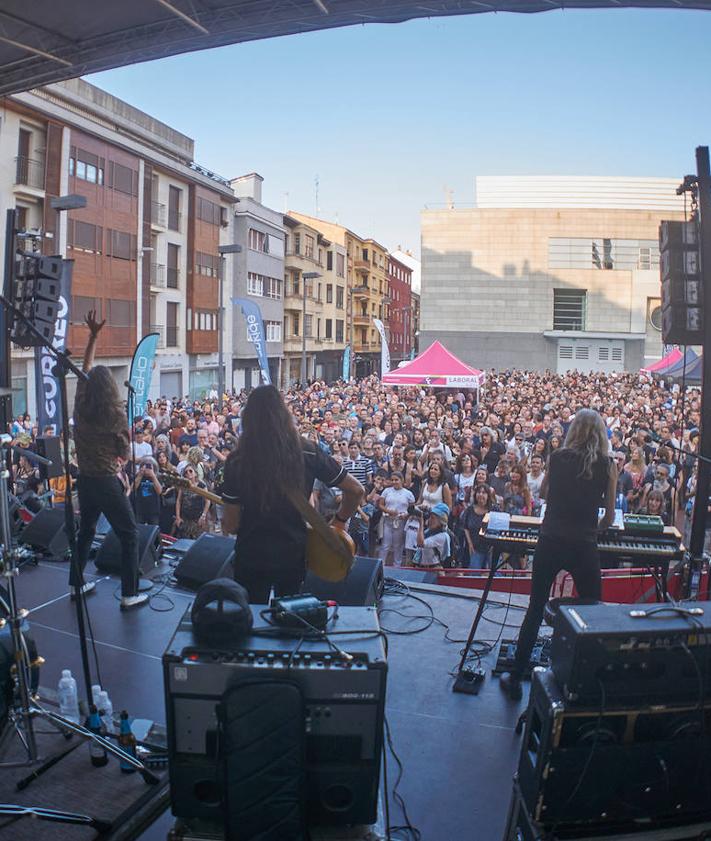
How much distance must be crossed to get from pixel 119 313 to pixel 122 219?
331 centimetres

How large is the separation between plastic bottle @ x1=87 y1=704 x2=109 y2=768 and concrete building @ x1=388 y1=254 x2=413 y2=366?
214ft

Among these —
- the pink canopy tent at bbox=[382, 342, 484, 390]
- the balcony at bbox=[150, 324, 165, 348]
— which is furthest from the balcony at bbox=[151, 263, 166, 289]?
the pink canopy tent at bbox=[382, 342, 484, 390]

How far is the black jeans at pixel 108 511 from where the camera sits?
453 centimetres

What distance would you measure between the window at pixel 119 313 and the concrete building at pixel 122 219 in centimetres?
4

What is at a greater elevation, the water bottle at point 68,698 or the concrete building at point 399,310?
the concrete building at point 399,310

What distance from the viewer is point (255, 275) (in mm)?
35469

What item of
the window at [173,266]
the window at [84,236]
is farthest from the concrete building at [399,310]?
the window at [84,236]

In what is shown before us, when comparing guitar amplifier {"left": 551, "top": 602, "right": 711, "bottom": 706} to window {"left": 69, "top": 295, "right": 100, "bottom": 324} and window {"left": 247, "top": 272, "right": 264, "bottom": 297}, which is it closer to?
window {"left": 69, "top": 295, "right": 100, "bottom": 324}

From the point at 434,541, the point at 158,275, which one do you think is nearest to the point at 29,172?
the point at 158,275

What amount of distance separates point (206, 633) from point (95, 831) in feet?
2.86

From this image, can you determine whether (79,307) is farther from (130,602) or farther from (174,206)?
(130,602)

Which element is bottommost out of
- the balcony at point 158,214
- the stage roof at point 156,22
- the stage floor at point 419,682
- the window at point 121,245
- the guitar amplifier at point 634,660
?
the stage floor at point 419,682

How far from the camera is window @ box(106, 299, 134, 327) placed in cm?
2479

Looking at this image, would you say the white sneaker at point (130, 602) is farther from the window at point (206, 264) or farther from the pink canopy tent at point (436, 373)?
the window at point (206, 264)
